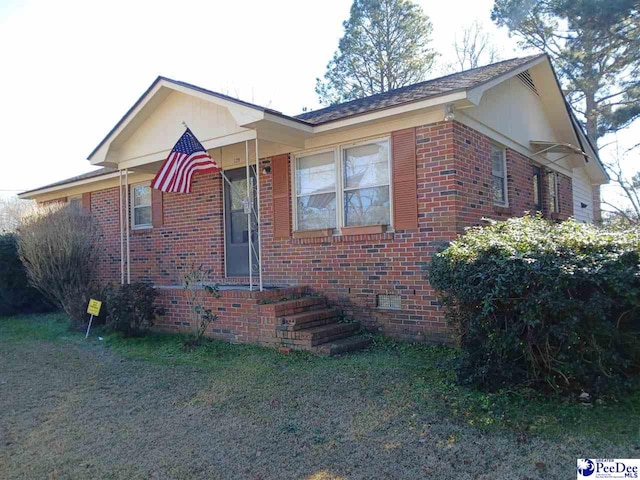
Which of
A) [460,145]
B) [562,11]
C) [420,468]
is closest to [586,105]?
[562,11]

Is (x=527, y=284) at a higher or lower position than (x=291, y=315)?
higher

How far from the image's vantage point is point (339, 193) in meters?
7.81

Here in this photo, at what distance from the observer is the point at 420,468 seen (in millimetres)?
3312

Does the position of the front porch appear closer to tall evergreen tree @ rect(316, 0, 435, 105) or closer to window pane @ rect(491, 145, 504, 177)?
window pane @ rect(491, 145, 504, 177)

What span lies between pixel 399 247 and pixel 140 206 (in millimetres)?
6876

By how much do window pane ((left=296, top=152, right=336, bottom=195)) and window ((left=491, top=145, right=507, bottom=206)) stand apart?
2719mm

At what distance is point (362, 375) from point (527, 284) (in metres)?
2.09

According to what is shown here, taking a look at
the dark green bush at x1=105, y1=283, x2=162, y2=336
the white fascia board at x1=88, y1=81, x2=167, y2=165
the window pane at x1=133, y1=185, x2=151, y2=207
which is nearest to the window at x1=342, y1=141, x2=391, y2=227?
the dark green bush at x1=105, y1=283, x2=162, y2=336

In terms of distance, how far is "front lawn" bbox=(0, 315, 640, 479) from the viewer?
342 centimetres

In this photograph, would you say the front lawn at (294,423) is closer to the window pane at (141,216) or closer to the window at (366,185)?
the window at (366,185)

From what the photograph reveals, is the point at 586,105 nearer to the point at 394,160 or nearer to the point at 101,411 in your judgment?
the point at 394,160

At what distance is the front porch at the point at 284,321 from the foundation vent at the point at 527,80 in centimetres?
579

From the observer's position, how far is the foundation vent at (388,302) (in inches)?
278

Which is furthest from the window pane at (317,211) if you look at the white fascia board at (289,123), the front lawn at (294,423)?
the front lawn at (294,423)
